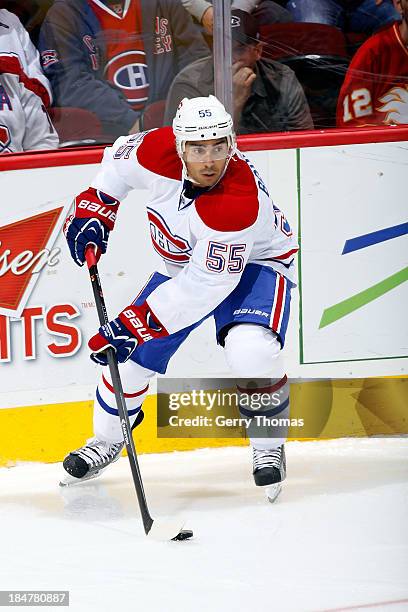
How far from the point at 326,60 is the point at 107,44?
0.61 m

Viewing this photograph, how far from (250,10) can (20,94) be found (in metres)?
0.67

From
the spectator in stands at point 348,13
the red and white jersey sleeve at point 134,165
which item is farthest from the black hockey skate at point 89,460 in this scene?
the spectator in stands at point 348,13

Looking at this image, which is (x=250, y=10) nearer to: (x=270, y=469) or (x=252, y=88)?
(x=252, y=88)

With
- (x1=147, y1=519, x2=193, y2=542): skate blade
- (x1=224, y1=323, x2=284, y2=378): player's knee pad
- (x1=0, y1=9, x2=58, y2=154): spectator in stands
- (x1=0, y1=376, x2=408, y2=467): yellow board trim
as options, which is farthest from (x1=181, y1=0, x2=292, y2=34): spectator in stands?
(x1=147, y1=519, x2=193, y2=542): skate blade

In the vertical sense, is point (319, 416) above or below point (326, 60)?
below

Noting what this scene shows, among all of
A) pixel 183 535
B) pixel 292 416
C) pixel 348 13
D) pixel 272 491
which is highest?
pixel 348 13

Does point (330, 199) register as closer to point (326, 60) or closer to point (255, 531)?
point (326, 60)

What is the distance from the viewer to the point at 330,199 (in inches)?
115

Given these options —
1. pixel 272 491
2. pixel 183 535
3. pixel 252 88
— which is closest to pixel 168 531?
pixel 183 535

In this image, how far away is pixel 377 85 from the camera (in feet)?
9.78

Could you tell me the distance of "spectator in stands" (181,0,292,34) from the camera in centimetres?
288

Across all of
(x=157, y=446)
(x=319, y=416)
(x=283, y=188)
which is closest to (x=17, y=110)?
(x=283, y=188)

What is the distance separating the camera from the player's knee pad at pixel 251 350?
98.4 inches

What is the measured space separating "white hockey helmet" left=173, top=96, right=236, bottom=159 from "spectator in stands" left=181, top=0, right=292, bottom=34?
602 millimetres
